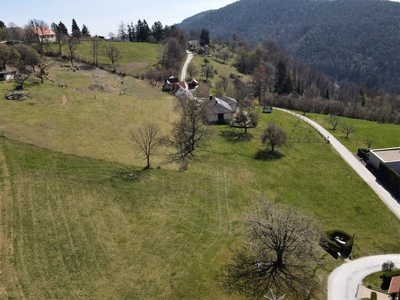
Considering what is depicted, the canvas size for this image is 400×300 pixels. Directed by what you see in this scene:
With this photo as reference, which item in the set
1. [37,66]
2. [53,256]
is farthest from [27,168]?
[37,66]

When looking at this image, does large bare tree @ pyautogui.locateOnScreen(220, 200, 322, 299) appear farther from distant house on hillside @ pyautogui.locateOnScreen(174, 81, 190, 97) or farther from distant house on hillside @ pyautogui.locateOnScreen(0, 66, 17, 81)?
distant house on hillside @ pyautogui.locateOnScreen(0, 66, 17, 81)

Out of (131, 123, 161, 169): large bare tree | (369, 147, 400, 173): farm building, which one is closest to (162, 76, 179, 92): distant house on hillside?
(131, 123, 161, 169): large bare tree

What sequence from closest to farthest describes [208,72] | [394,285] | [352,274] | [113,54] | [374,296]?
[374,296]
[394,285]
[352,274]
[113,54]
[208,72]

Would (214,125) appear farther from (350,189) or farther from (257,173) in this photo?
(350,189)

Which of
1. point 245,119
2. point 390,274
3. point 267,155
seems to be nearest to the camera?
point 390,274

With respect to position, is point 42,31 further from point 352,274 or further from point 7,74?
point 352,274

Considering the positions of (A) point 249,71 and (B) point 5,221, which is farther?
(A) point 249,71

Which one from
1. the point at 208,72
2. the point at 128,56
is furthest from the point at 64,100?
the point at 208,72

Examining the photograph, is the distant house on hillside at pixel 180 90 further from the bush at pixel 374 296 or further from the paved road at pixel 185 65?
the bush at pixel 374 296
